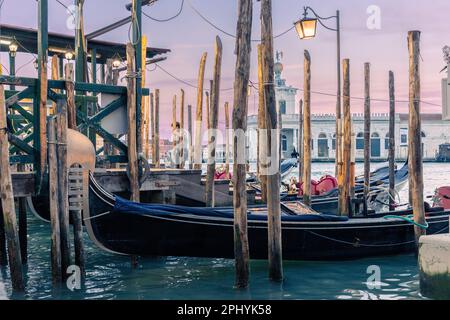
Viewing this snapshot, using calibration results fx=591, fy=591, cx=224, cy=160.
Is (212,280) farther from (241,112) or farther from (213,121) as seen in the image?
(213,121)

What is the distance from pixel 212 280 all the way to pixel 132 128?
224 centimetres

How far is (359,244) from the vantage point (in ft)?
27.7

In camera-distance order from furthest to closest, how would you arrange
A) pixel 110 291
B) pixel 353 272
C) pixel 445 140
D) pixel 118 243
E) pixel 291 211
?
1. pixel 445 140
2. pixel 291 211
3. pixel 353 272
4. pixel 118 243
5. pixel 110 291

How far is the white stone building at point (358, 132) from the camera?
71.9 m

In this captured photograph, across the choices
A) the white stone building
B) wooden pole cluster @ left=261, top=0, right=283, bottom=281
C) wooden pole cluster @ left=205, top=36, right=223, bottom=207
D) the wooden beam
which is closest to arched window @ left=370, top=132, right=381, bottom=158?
the white stone building

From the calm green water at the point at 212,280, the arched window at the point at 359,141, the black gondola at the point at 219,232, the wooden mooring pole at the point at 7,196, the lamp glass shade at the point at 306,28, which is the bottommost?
the calm green water at the point at 212,280

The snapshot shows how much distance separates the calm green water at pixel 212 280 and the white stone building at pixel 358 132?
62588 millimetres

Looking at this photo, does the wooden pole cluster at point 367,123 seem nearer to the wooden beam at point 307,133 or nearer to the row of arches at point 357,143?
the wooden beam at point 307,133

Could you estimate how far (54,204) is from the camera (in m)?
6.18

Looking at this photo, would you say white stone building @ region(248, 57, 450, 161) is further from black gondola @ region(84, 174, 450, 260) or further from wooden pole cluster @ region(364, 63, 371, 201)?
black gondola @ region(84, 174, 450, 260)

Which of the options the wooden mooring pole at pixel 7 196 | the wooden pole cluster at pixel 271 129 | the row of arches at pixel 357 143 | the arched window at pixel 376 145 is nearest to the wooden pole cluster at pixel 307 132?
the wooden pole cluster at pixel 271 129

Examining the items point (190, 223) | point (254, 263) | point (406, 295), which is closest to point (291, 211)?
point (254, 263)

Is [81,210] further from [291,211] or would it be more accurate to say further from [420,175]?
[420,175]

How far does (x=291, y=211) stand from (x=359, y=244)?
1.09 metres
